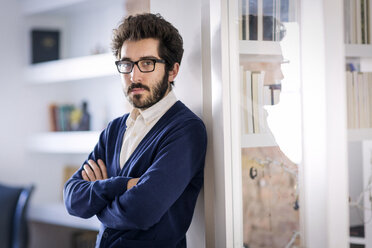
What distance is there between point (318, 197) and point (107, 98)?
2576 millimetres

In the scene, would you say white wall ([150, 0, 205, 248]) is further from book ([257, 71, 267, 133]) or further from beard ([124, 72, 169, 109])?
book ([257, 71, 267, 133])

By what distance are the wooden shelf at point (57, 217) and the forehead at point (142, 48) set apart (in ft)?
5.92

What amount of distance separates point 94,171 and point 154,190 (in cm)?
40

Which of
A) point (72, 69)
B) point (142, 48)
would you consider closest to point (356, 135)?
point (142, 48)

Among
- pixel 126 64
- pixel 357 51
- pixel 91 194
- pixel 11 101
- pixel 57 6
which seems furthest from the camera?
pixel 11 101

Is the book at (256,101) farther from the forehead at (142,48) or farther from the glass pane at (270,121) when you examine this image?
the forehead at (142,48)

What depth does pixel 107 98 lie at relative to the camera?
3.62 metres

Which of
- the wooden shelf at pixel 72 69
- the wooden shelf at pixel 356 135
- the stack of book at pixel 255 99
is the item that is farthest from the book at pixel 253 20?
the wooden shelf at pixel 72 69

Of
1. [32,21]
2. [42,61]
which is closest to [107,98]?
[42,61]

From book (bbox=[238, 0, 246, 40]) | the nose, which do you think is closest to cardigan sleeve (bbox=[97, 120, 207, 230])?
the nose

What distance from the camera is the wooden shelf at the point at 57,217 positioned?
3241mm

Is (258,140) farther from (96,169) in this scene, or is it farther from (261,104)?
(96,169)

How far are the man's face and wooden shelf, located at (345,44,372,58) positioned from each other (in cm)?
74

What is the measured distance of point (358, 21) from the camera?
121 cm
